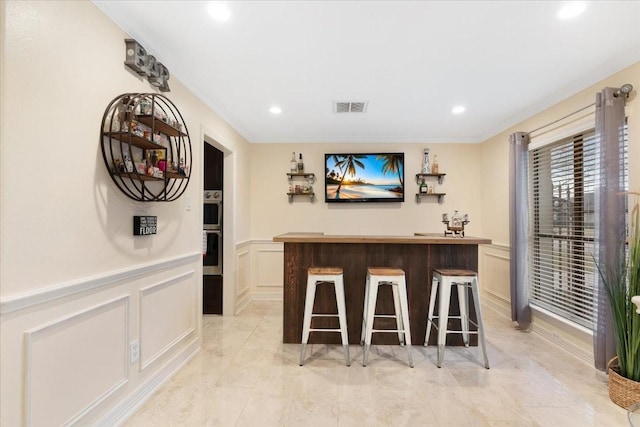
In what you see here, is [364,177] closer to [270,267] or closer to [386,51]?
[270,267]

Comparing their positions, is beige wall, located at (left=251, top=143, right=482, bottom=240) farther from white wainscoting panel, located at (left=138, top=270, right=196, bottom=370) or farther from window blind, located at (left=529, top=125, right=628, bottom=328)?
white wainscoting panel, located at (left=138, top=270, right=196, bottom=370)

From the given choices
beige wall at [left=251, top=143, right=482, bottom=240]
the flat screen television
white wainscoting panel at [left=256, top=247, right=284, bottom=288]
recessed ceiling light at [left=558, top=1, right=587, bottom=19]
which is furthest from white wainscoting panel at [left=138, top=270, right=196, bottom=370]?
recessed ceiling light at [left=558, top=1, right=587, bottom=19]

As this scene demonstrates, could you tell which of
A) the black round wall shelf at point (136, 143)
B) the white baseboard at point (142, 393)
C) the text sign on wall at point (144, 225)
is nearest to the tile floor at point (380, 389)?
the white baseboard at point (142, 393)

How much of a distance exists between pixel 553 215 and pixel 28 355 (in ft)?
13.3

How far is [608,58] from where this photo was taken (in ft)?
7.39

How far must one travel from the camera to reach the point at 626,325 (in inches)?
78.5

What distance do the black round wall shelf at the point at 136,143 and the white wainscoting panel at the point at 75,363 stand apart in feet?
2.39

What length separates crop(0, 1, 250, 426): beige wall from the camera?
3.98 feet

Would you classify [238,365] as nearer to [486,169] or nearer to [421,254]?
[421,254]

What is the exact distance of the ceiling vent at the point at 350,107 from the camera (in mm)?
3162

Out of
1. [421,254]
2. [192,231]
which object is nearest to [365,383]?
[421,254]

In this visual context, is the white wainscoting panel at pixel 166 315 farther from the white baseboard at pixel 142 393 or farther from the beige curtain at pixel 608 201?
the beige curtain at pixel 608 201

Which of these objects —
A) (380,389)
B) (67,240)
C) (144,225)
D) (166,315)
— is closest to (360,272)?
(380,389)

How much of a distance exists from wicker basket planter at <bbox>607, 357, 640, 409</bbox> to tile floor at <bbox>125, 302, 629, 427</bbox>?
5cm
